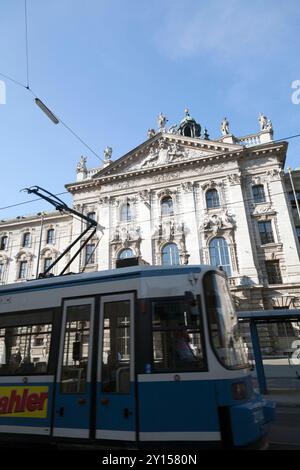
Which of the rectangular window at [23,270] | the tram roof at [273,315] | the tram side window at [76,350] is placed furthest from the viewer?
the rectangular window at [23,270]

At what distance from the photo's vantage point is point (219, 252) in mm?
27156

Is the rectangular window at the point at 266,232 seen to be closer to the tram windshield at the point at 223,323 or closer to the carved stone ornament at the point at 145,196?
the carved stone ornament at the point at 145,196

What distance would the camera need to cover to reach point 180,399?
15.8 feet

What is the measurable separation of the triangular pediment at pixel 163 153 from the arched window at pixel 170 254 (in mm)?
8533

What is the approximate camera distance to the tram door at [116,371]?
5006mm

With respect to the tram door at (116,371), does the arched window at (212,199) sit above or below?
above

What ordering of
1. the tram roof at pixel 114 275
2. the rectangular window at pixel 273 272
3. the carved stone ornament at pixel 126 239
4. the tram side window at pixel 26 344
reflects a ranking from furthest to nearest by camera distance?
the carved stone ornament at pixel 126 239 < the rectangular window at pixel 273 272 < the tram side window at pixel 26 344 < the tram roof at pixel 114 275

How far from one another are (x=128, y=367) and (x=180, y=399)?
39.5 inches

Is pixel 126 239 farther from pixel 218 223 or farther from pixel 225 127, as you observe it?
pixel 225 127

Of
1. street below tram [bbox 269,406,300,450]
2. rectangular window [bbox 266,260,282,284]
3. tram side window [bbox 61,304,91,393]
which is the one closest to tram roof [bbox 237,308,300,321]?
street below tram [bbox 269,406,300,450]

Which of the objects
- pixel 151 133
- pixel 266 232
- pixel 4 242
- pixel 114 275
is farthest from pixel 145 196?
pixel 114 275

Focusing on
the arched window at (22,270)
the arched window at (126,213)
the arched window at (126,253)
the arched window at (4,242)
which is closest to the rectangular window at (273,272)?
the arched window at (126,253)

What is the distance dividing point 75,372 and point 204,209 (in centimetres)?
2460

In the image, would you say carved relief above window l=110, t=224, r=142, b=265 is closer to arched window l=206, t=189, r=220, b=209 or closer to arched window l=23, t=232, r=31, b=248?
arched window l=206, t=189, r=220, b=209
